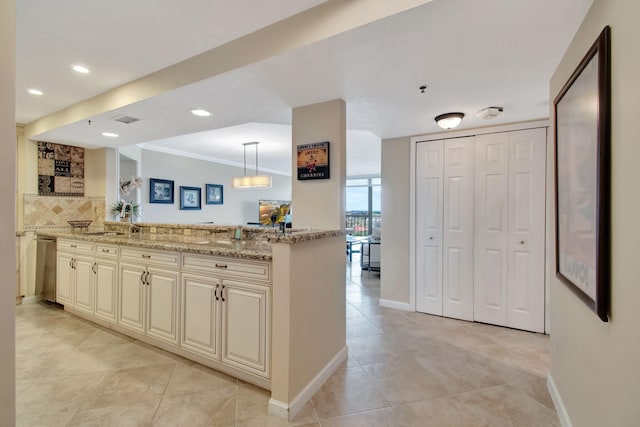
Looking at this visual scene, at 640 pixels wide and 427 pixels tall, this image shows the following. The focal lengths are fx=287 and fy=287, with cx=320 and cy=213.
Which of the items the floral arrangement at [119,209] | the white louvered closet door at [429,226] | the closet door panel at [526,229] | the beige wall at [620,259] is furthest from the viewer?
the floral arrangement at [119,209]

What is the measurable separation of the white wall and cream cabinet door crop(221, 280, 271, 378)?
13.6 ft

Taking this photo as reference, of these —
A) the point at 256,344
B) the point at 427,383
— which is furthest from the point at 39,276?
the point at 427,383

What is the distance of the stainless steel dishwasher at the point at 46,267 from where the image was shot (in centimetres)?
352

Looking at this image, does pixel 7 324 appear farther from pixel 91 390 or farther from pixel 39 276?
pixel 39 276

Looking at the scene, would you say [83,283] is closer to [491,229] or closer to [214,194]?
[214,194]

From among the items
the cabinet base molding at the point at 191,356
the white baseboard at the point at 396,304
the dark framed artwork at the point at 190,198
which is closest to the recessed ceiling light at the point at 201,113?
the cabinet base molding at the point at 191,356

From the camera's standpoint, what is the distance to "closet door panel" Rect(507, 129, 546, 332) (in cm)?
293

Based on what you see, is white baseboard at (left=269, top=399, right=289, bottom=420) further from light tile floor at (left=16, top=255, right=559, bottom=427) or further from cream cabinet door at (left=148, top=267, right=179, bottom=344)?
cream cabinet door at (left=148, top=267, right=179, bottom=344)

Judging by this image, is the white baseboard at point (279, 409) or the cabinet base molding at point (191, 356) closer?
the white baseboard at point (279, 409)

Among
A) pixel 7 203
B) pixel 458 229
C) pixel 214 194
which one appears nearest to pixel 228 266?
pixel 7 203

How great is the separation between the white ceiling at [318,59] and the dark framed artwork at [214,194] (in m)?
3.56

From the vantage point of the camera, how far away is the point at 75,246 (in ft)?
10.5

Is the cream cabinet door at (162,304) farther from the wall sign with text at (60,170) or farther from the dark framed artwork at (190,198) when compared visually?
the dark framed artwork at (190,198)

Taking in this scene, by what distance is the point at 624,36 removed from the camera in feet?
3.36
